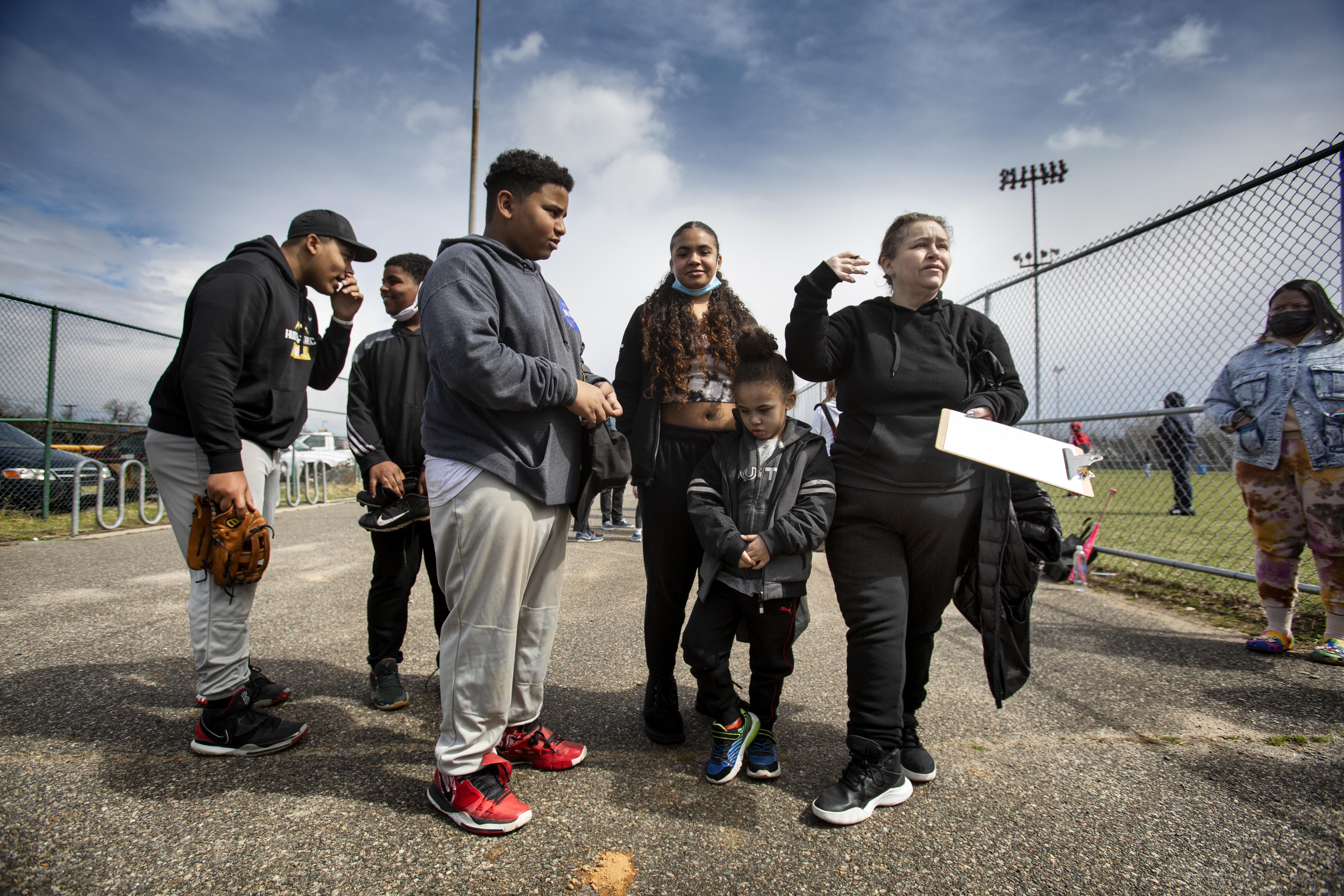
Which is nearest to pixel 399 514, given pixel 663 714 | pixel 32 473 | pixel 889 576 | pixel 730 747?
pixel 663 714

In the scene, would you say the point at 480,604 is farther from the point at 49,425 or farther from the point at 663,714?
the point at 49,425

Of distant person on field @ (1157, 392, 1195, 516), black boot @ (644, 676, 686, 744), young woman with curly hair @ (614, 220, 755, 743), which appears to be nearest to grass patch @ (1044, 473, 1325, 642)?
distant person on field @ (1157, 392, 1195, 516)

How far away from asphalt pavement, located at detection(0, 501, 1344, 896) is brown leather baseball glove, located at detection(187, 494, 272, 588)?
2.22ft

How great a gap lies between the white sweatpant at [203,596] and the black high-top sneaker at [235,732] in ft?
0.14

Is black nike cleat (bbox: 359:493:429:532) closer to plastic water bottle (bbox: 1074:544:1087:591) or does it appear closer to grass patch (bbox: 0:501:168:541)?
plastic water bottle (bbox: 1074:544:1087:591)

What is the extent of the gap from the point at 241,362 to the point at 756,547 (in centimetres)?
197

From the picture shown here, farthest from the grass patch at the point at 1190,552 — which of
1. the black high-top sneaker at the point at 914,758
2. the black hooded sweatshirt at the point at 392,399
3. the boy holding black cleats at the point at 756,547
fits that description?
the black hooded sweatshirt at the point at 392,399

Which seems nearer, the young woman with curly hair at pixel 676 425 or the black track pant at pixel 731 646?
the black track pant at pixel 731 646

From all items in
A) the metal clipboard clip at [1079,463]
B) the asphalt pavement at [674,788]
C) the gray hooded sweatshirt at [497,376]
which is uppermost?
the gray hooded sweatshirt at [497,376]

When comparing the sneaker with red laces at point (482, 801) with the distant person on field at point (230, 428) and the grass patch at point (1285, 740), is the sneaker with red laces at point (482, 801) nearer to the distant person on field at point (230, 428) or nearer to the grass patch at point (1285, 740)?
the distant person on field at point (230, 428)

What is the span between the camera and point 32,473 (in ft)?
24.5

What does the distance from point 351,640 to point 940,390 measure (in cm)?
345

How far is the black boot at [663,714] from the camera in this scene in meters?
2.47

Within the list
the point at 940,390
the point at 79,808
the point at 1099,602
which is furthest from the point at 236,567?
the point at 1099,602
